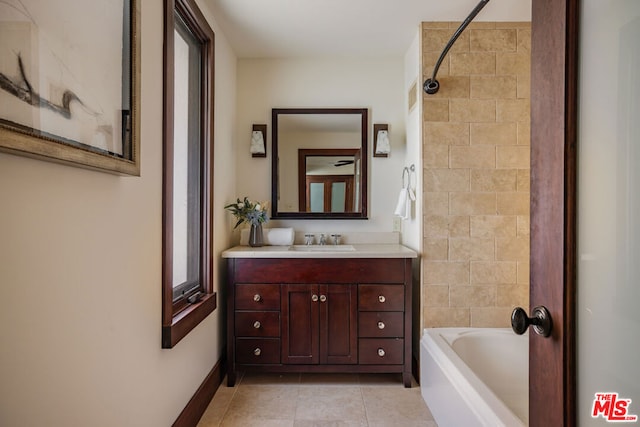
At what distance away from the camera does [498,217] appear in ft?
7.66

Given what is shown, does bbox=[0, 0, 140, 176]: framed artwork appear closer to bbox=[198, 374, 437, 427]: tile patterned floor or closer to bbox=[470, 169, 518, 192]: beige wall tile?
bbox=[198, 374, 437, 427]: tile patterned floor

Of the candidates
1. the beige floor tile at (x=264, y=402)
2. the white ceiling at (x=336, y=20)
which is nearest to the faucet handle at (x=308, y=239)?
the beige floor tile at (x=264, y=402)

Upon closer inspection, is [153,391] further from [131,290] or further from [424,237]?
[424,237]

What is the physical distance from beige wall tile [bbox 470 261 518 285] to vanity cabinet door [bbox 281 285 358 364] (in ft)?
2.63

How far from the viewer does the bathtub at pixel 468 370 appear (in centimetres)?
165

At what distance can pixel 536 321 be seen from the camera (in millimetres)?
775

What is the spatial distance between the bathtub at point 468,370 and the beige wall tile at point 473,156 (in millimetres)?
1053

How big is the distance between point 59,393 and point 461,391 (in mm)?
1527

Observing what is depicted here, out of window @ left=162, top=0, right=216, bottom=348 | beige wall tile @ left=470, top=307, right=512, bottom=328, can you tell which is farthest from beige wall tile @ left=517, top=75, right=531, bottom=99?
window @ left=162, top=0, right=216, bottom=348

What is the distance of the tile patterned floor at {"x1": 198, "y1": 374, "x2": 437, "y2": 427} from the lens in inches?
76.7

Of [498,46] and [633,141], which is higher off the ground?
[498,46]

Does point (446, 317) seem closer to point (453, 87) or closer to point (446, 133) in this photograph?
point (446, 133)

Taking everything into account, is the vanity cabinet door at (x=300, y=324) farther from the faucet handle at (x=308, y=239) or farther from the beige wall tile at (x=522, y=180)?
the beige wall tile at (x=522, y=180)

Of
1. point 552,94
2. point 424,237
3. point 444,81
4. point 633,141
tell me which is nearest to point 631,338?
point 633,141
